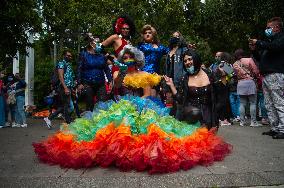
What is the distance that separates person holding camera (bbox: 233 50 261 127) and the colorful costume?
12.4 feet

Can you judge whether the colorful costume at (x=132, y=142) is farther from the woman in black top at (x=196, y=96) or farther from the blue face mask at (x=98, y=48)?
the blue face mask at (x=98, y=48)

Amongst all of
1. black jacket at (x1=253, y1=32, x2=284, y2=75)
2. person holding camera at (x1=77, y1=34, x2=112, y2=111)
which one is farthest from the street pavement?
black jacket at (x1=253, y1=32, x2=284, y2=75)

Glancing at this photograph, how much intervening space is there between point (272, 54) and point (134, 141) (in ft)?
11.8

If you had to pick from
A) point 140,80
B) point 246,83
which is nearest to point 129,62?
point 140,80

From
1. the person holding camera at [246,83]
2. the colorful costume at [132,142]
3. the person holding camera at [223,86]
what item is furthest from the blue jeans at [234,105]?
the colorful costume at [132,142]

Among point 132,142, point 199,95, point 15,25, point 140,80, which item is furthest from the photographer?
point 15,25

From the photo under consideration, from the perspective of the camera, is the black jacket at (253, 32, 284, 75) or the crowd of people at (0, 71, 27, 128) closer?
the black jacket at (253, 32, 284, 75)

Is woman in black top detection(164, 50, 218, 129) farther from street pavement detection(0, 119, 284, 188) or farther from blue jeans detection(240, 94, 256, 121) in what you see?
blue jeans detection(240, 94, 256, 121)

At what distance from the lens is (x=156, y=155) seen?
4.16 meters

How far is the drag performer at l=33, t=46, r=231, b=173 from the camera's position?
4.28 meters

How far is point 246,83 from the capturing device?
347 inches

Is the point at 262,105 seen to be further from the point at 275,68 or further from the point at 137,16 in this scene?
the point at 137,16

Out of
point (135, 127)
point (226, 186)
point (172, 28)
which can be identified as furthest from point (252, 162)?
point (172, 28)

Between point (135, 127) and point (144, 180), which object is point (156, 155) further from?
point (135, 127)
